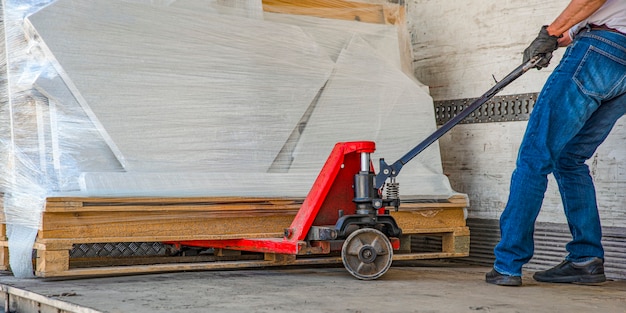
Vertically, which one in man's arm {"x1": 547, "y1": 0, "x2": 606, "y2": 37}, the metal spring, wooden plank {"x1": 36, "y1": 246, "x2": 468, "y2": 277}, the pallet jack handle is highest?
man's arm {"x1": 547, "y1": 0, "x2": 606, "y2": 37}

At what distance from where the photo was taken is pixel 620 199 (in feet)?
13.9

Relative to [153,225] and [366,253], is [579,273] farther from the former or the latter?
[153,225]

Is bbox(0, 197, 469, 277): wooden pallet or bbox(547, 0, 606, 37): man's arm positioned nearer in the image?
bbox(547, 0, 606, 37): man's arm

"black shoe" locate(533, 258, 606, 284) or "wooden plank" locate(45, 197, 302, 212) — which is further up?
"wooden plank" locate(45, 197, 302, 212)

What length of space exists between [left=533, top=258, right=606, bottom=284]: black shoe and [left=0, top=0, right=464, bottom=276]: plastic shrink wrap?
3.07 ft

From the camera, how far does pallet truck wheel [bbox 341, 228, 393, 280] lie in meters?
3.67

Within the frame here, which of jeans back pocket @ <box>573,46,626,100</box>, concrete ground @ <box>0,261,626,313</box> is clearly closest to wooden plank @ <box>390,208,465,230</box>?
concrete ground @ <box>0,261,626,313</box>

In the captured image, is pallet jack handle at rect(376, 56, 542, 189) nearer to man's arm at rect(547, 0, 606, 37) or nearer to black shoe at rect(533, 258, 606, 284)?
man's arm at rect(547, 0, 606, 37)

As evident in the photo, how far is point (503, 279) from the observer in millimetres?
3561

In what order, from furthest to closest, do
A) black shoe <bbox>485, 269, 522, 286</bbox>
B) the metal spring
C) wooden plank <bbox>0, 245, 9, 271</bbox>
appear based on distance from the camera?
1. wooden plank <bbox>0, 245, 9, 271</bbox>
2. the metal spring
3. black shoe <bbox>485, 269, 522, 286</bbox>

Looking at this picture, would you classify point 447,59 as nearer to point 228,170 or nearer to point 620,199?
point 620,199

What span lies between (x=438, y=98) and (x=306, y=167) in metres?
1.29

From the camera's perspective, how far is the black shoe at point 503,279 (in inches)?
139

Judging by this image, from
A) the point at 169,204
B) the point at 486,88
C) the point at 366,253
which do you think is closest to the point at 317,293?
the point at 366,253
